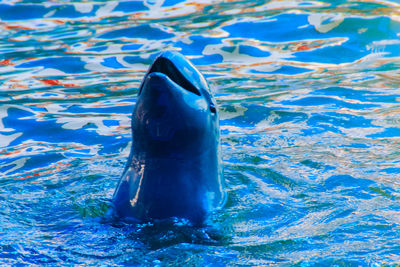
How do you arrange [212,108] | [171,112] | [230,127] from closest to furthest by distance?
[171,112]
[212,108]
[230,127]

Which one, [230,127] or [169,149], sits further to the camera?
[230,127]

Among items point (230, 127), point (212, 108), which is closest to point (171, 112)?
point (212, 108)

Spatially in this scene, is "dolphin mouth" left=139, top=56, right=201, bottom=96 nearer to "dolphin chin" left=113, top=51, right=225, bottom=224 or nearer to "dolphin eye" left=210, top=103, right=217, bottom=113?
"dolphin chin" left=113, top=51, right=225, bottom=224

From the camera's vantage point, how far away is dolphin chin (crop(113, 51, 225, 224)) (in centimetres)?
331

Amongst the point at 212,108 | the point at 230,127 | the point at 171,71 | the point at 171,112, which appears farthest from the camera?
the point at 230,127

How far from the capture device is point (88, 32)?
11.0 meters

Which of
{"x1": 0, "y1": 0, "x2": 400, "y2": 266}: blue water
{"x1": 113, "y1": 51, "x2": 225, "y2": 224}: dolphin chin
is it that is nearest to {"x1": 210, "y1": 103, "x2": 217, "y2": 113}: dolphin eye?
{"x1": 113, "y1": 51, "x2": 225, "y2": 224}: dolphin chin

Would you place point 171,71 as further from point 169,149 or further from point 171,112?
point 169,149

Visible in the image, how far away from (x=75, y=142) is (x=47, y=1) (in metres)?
7.83

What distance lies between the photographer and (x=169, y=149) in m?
3.42

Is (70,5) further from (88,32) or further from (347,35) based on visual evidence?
(347,35)

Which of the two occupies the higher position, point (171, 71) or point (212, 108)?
point (171, 71)

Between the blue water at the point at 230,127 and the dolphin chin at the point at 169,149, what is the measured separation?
4.9 inches

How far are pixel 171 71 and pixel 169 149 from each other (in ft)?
1.43
